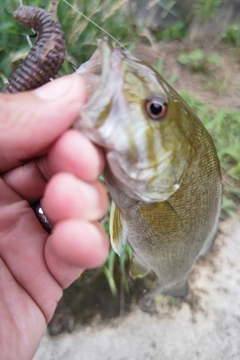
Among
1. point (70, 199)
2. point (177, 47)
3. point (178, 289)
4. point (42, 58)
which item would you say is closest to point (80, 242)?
point (70, 199)

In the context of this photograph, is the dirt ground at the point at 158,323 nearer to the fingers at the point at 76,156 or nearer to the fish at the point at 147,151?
the fish at the point at 147,151

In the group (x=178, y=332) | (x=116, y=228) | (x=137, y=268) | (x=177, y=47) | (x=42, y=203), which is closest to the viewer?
(x=42, y=203)

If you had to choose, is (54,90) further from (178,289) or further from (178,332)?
(178,332)

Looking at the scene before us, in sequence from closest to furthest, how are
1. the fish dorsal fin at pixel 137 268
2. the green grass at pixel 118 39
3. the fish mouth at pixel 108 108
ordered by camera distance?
1. the fish mouth at pixel 108 108
2. the fish dorsal fin at pixel 137 268
3. the green grass at pixel 118 39

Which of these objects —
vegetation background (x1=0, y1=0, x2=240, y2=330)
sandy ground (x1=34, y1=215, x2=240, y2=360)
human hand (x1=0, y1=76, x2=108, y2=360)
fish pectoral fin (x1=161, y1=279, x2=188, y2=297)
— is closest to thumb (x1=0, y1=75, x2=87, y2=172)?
human hand (x1=0, y1=76, x2=108, y2=360)

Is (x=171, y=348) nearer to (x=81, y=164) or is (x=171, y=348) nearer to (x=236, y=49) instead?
(x=81, y=164)

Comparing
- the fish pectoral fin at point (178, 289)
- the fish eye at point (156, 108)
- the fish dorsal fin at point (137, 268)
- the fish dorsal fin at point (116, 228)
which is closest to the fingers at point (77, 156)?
the fish eye at point (156, 108)
